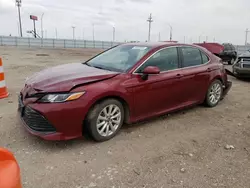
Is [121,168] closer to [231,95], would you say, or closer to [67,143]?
[67,143]

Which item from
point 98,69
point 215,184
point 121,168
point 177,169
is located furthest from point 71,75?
point 215,184

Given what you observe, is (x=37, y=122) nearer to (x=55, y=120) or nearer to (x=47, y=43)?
(x=55, y=120)

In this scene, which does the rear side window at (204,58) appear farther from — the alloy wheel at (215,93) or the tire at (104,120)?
the tire at (104,120)

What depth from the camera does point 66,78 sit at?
3.45m

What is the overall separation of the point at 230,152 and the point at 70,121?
234 centimetres

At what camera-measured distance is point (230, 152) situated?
3.43m

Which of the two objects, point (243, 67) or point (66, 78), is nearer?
point (66, 78)

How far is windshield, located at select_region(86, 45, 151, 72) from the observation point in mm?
4024

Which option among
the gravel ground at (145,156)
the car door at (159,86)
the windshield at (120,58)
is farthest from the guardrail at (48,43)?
the gravel ground at (145,156)

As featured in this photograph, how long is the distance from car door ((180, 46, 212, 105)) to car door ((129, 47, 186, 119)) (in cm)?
22

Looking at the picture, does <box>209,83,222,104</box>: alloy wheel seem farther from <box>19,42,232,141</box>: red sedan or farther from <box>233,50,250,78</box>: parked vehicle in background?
<box>233,50,250,78</box>: parked vehicle in background

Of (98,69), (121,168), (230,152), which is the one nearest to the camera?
(121,168)

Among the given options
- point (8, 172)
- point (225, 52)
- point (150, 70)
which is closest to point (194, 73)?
point (150, 70)

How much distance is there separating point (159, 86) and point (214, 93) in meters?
1.99
